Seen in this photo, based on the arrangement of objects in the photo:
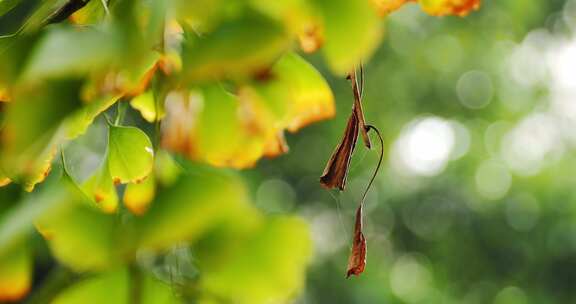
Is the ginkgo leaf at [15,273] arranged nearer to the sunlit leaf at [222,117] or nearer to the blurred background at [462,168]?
the sunlit leaf at [222,117]

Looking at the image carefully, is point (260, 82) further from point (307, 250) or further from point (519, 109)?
point (519, 109)

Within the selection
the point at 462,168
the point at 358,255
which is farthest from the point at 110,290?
the point at 462,168

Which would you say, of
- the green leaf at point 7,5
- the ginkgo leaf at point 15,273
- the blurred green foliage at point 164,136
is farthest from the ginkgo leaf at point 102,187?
the ginkgo leaf at point 15,273

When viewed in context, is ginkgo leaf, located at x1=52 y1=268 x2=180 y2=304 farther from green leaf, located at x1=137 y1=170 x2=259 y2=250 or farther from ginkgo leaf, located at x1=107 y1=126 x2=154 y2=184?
ginkgo leaf, located at x1=107 y1=126 x2=154 y2=184

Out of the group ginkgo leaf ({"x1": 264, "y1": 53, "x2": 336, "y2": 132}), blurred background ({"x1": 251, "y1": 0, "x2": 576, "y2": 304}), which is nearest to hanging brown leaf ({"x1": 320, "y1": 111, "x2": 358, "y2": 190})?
ginkgo leaf ({"x1": 264, "y1": 53, "x2": 336, "y2": 132})

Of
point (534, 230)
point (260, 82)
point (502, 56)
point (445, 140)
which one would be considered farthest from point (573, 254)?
point (260, 82)
